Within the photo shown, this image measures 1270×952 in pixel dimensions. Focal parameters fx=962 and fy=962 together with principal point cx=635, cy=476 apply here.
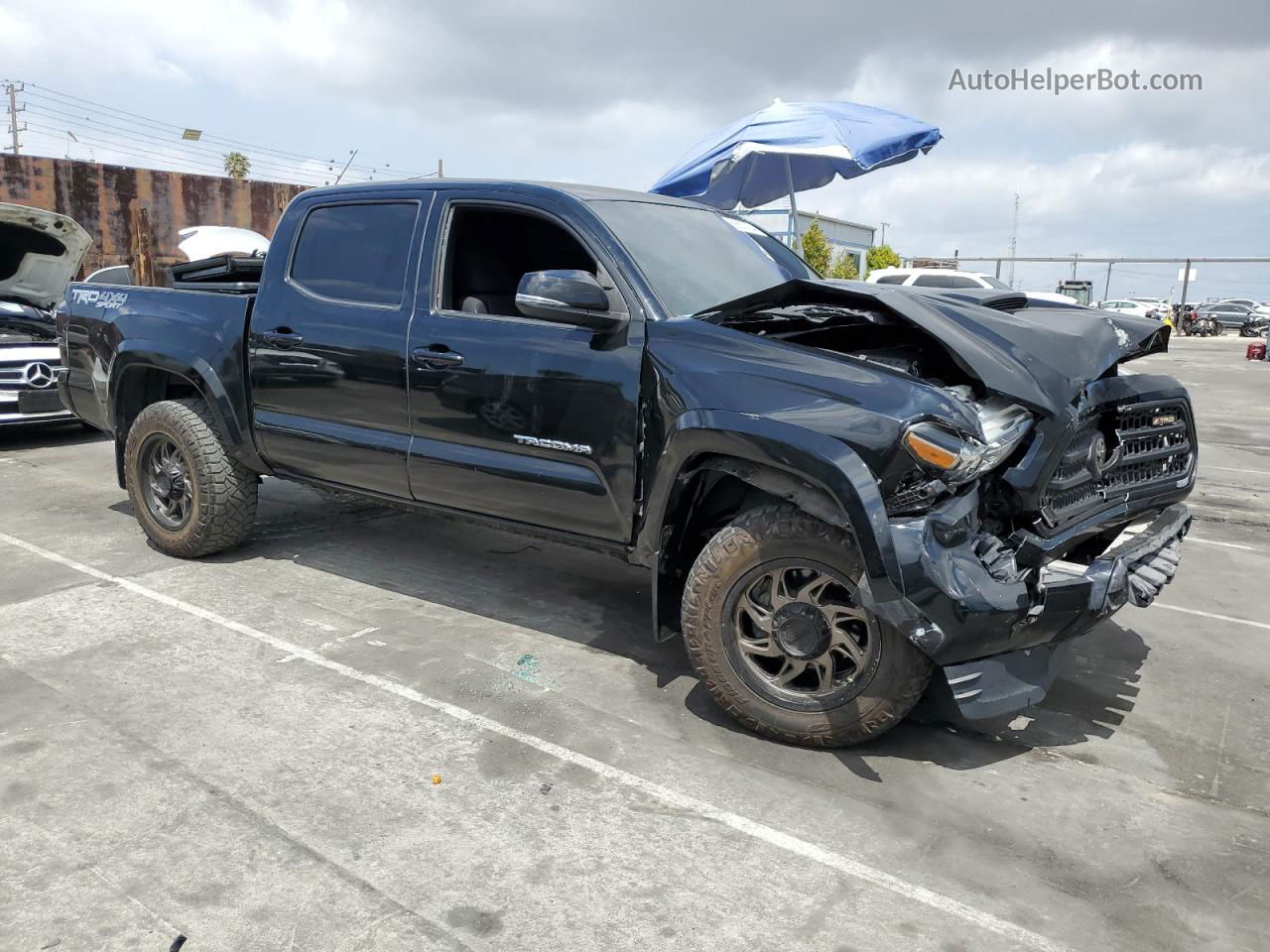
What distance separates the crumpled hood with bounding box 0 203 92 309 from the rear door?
516 cm

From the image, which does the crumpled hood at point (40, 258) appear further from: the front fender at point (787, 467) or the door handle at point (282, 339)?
the front fender at point (787, 467)

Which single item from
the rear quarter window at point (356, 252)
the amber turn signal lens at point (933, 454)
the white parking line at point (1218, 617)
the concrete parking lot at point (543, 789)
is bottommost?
the concrete parking lot at point (543, 789)

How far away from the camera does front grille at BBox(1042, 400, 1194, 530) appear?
3213mm

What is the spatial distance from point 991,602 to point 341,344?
3.02 metres

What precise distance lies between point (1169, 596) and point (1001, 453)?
2851mm

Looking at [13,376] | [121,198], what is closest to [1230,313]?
[121,198]

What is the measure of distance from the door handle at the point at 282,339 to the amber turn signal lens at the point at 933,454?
9.85ft

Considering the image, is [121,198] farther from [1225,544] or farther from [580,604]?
[1225,544]

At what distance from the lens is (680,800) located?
2.99 m

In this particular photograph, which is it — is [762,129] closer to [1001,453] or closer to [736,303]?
[736,303]

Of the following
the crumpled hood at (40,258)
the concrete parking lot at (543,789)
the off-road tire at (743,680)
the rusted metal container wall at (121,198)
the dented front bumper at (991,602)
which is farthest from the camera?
the rusted metal container wall at (121,198)

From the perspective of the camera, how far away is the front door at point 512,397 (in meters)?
3.62

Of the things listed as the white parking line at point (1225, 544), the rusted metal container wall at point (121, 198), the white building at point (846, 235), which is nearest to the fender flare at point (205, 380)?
the white parking line at point (1225, 544)

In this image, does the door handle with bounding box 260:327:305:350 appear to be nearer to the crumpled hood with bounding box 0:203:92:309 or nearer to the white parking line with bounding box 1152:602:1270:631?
the white parking line with bounding box 1152:602:1270:631
